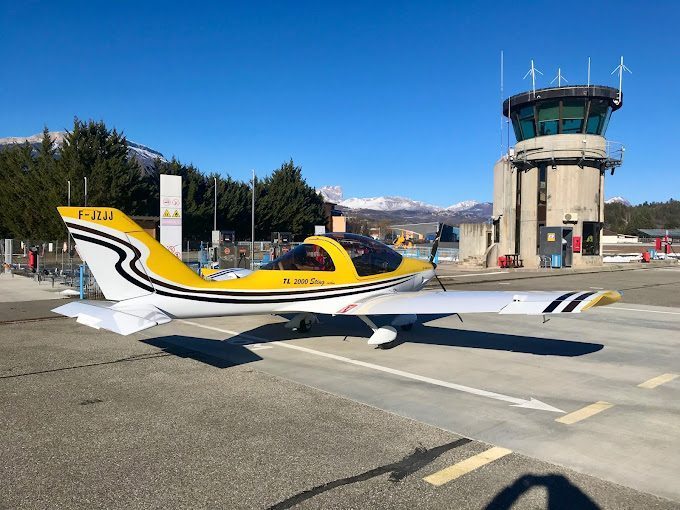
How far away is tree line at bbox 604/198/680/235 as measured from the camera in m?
140

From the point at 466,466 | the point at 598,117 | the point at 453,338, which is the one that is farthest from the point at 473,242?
the point at 466,466

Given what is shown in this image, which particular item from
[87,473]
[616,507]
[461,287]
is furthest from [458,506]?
[461,287]

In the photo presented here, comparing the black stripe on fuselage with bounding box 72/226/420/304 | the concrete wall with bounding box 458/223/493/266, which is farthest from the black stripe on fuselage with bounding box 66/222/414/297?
the concrete wall with bounding box 458/223/493/266

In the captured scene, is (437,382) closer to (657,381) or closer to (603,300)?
(603,300)

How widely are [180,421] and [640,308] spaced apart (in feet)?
53.8

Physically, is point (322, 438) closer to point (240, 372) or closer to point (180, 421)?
point (180, 421)

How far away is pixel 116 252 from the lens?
801 centimetres

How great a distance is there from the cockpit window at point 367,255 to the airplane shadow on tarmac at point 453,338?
1.63 metres

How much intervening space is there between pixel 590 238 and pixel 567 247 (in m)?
3.16

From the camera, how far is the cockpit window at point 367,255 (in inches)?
415

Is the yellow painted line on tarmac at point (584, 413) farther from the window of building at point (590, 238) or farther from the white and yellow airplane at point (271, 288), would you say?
the window of building at point (590, 238)

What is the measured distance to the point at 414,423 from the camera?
593cm

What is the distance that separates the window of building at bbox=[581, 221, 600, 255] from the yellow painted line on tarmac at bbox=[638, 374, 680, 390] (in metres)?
35.8

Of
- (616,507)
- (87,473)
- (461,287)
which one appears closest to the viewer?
(616,507)
